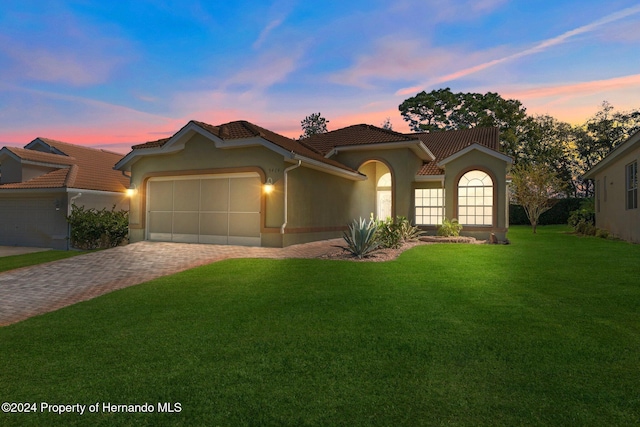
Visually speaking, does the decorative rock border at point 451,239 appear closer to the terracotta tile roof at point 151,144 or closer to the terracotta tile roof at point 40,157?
the terracotta tile roof at point 151,144

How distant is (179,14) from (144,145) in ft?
19.0

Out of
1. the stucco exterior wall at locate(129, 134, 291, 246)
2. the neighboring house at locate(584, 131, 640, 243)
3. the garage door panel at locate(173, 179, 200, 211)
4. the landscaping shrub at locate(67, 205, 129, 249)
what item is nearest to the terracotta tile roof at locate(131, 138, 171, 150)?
the stucco exterior wall at locate(129, 134, 291, 246)

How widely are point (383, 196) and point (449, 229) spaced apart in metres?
4.74

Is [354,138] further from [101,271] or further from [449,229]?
[101,271]

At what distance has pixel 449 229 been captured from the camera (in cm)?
1834

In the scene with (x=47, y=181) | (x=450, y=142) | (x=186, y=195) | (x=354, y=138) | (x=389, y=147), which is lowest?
(x=186, y=195)

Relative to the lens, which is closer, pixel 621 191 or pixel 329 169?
pixel 329 169

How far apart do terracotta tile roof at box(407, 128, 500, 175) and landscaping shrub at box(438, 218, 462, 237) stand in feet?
11.7

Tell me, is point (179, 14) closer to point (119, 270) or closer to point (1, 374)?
point (119, 270)

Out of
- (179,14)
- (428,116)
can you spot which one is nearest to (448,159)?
(179,14)

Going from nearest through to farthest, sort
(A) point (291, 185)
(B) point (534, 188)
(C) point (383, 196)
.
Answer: (A) point (291, 185)
(C) point (383, 196)
(B) point (534, 188)

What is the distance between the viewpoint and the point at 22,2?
562 inches

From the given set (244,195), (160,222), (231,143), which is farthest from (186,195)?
(231,143)

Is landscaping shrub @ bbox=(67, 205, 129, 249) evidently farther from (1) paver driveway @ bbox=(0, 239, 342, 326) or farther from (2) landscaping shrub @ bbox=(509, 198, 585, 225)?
(2) landscaping shrub @ bbox=(509, 198, 585, 225)
